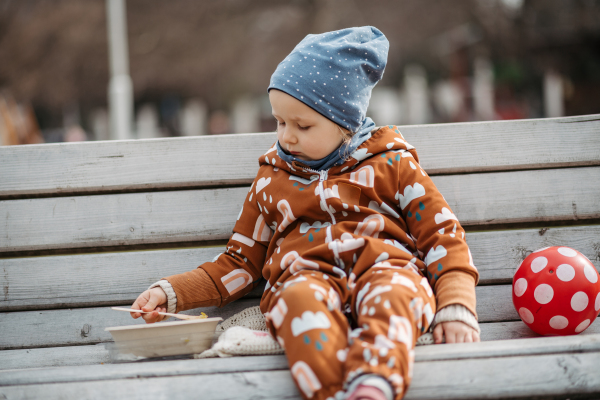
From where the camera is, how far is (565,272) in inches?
66.0

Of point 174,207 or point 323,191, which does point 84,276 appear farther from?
point 323,191

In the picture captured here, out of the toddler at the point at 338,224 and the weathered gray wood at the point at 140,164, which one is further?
the weathered gray wood at the point at 140,164

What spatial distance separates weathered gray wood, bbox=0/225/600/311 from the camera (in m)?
2.07

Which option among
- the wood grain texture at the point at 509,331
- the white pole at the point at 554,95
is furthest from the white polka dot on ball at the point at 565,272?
the white pole at the point at 554,95

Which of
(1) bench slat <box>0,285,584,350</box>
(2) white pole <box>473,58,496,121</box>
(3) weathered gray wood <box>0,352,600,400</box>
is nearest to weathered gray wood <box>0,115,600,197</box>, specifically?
(1) bench slat <box>0,285,584,350</box>

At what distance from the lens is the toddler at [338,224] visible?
4.97 feet

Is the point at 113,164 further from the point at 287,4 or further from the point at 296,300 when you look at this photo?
the point at 287,4

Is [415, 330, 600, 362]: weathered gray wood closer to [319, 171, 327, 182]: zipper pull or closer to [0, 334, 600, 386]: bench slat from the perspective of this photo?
[0, 334, 600, 386]: bench slat

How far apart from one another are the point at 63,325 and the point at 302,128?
125cm

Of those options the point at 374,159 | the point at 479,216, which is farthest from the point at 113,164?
the point at 479,216

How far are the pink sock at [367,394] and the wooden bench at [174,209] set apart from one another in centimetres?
95

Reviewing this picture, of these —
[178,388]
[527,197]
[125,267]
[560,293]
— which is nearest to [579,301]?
[560,293]

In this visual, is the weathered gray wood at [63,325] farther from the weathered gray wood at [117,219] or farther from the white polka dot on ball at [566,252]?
the white polka dot on ball at [566,252]

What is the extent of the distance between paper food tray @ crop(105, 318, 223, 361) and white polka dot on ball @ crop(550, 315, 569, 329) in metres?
1.10
